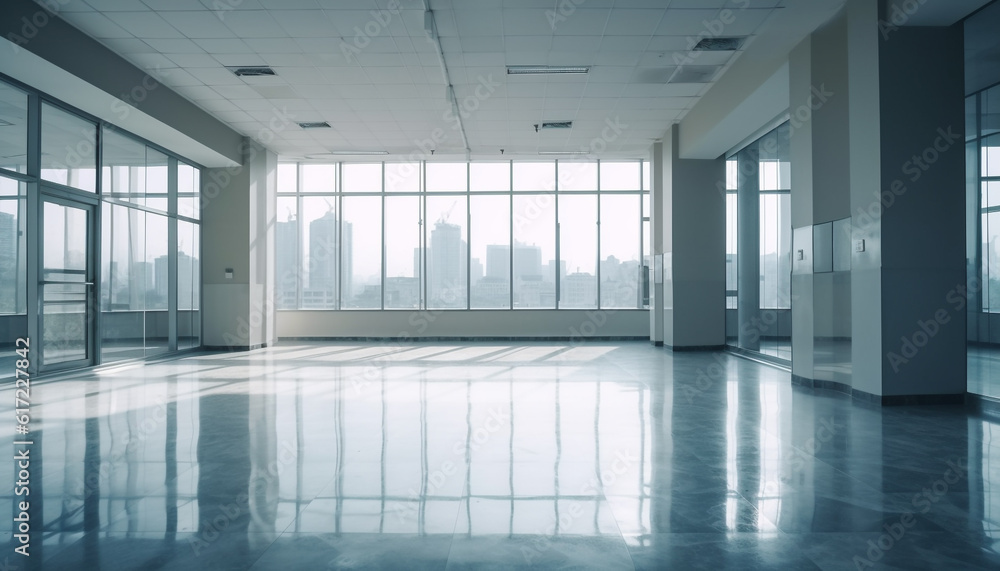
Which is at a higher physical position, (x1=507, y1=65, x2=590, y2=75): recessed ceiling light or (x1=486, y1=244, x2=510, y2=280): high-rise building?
(x1=507, y1=65, x2=590, y2=75): recessed ceiling light

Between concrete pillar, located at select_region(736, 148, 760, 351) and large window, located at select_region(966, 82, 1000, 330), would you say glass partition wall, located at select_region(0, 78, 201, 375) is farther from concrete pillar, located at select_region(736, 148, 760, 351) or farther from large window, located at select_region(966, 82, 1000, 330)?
large window, located at select_region(966, 82, 1000, 330)

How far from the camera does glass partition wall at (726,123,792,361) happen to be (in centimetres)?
1012

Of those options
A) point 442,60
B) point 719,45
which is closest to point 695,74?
point 719,45

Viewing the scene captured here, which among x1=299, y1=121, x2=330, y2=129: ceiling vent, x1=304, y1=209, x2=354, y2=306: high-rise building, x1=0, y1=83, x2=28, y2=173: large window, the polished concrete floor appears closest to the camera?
the polished concrete floor

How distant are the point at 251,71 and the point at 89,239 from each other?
3769 mm

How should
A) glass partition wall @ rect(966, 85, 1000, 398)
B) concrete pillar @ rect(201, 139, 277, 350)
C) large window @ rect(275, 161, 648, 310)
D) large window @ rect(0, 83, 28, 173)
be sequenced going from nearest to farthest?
glass partition wall @ rect(966, 85, 1000, 398) < large window @ rect(0, 83, 28, 173) < concrete pillar @ rect(201, 139, 277, 350) < large window @ rect(275, 161, 648, 310)

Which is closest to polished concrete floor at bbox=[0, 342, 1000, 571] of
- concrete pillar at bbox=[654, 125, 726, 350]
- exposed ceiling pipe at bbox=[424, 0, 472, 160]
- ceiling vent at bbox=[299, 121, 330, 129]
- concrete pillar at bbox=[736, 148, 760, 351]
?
concrete pillar at bbox=[736, 148, 760, 351]

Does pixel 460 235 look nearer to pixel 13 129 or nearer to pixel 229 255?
pixel 229 255

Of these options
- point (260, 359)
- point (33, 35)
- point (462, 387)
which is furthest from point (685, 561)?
point (260, 359)

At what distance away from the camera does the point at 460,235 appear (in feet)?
51.6

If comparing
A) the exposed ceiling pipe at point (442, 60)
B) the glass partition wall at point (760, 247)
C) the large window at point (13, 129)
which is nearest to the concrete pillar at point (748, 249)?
the glass partition wall at point (760, 247)

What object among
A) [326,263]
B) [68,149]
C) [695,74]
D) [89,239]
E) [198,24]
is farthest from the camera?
[326,263]

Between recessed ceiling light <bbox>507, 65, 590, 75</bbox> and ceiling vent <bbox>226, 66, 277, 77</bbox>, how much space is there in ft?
12.1

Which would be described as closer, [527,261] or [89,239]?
[89,239]
